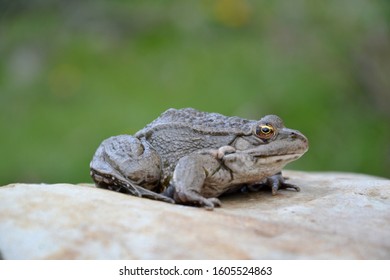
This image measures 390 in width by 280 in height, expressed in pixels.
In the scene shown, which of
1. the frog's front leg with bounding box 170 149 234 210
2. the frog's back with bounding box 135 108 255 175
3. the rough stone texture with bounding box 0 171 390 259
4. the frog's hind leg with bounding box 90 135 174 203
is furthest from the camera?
the frog's back with bounding box 135 108 255 175

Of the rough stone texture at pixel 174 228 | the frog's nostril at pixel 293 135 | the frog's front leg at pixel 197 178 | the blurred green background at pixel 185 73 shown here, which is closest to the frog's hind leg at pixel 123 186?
the frog's front leg at pixel 197 178

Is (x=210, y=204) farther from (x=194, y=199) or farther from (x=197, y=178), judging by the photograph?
(x=197, y=178)

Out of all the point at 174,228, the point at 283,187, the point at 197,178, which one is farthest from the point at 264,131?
the point at 174,228

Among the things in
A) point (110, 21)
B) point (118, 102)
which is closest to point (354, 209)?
point (118, 102)

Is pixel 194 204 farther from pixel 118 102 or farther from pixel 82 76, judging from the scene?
pixel 82 76

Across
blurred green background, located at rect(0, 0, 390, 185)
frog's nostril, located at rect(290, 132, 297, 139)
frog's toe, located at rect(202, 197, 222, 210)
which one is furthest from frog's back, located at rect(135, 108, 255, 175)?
blurred green background, located at rect(0, 0, 390, 185)

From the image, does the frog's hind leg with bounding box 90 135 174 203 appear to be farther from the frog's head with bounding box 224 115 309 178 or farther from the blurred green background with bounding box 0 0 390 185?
the blurred green background with bounding box 0 0 390 185

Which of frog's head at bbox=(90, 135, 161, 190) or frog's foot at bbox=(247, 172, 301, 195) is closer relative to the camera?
frog's head at bbox=(90, 135, 161, 190)
